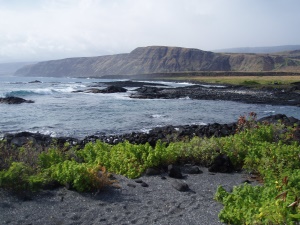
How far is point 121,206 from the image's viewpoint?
6336 millimetres

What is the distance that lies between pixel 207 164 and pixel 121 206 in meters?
3.39

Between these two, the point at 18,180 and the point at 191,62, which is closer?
the point at 18,180

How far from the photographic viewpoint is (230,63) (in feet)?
533

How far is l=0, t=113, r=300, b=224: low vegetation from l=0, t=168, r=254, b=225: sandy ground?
289mm

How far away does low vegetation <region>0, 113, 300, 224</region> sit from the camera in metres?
5.22

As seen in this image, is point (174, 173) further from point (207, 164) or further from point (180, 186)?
point (207, 164)

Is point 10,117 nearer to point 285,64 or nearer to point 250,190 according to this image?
point 250,190

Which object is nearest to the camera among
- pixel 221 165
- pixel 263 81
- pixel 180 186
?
pixel 180 186

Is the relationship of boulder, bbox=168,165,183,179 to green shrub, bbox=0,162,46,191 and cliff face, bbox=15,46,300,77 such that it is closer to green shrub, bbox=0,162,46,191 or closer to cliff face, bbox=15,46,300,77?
green shrub, bbox=0,162,46,191

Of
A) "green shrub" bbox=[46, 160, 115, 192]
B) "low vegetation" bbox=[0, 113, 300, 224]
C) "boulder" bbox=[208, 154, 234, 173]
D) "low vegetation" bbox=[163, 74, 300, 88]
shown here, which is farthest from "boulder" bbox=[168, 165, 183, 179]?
"low vegetation" bbox=[163, 74, 300, 88]

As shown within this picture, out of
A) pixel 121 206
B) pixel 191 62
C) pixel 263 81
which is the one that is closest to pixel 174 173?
pixel 121 206

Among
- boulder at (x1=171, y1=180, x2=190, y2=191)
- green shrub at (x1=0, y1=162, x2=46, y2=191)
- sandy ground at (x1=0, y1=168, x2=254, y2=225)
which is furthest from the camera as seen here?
boulder at (x1=171, y1=180, x2=190, y2=191)

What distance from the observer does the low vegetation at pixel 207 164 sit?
5219mm


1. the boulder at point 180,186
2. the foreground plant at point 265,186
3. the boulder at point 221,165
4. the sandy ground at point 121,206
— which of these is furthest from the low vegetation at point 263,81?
the sandy ground at point 121,206
